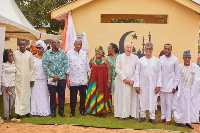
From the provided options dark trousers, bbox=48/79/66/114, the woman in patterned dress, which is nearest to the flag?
the woman in patterned dress

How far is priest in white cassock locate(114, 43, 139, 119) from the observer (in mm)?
8312

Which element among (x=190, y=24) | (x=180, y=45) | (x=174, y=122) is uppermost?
(x=190, y=24)

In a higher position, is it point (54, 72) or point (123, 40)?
point (123, 40)

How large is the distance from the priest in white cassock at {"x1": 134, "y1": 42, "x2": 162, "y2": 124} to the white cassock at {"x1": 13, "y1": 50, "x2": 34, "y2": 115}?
8.35ft

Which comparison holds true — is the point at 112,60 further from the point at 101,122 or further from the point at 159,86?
the point at 101,122

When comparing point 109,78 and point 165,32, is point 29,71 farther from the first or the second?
point 165,32

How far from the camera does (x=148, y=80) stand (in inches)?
318

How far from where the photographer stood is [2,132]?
6883 millimetres

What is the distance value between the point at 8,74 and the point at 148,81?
323 cm

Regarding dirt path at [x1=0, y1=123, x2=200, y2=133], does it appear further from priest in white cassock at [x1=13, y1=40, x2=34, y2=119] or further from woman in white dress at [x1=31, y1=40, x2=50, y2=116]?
woman in white dress at [x1=31, y1=40, x2=50, y2=116]

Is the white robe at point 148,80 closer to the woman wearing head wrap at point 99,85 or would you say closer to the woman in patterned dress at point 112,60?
the woman wearing head wrap at point 99,85

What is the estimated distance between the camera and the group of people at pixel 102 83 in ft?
26.0

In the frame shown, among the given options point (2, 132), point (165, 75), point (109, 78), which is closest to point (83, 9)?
point (109, 78)

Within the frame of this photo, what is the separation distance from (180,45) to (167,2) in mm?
1418
